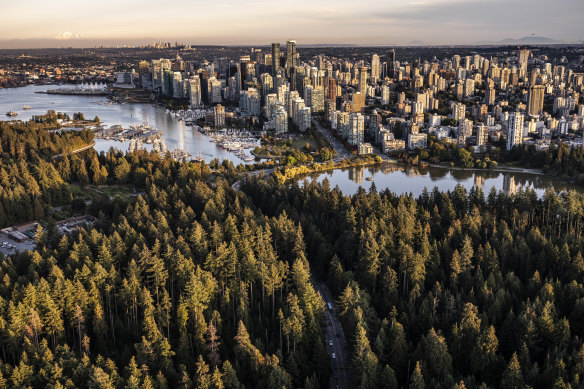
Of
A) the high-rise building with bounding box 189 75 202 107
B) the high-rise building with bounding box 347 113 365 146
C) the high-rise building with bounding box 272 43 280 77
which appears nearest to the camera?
the high-rise building with bounding box 347 113 365 146

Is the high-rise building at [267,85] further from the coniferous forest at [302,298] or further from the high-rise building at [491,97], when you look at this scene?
the coniferous forest at [302,298]

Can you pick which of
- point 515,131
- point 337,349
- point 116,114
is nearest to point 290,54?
point 116,114

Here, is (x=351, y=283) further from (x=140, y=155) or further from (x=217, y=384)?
(x=140, y=155)

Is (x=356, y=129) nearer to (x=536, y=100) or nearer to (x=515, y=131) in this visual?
(x=515, y=131)

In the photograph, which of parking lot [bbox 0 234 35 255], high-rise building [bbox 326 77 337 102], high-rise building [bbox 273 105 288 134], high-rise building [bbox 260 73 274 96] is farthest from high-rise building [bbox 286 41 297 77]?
parking lot [bbox 0 234 35 255]

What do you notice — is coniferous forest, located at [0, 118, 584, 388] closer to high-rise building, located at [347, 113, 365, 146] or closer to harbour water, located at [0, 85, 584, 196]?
harbour water, located at [0, 85, 584, 196]

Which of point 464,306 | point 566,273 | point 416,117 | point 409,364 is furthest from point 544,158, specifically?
point 409,364
